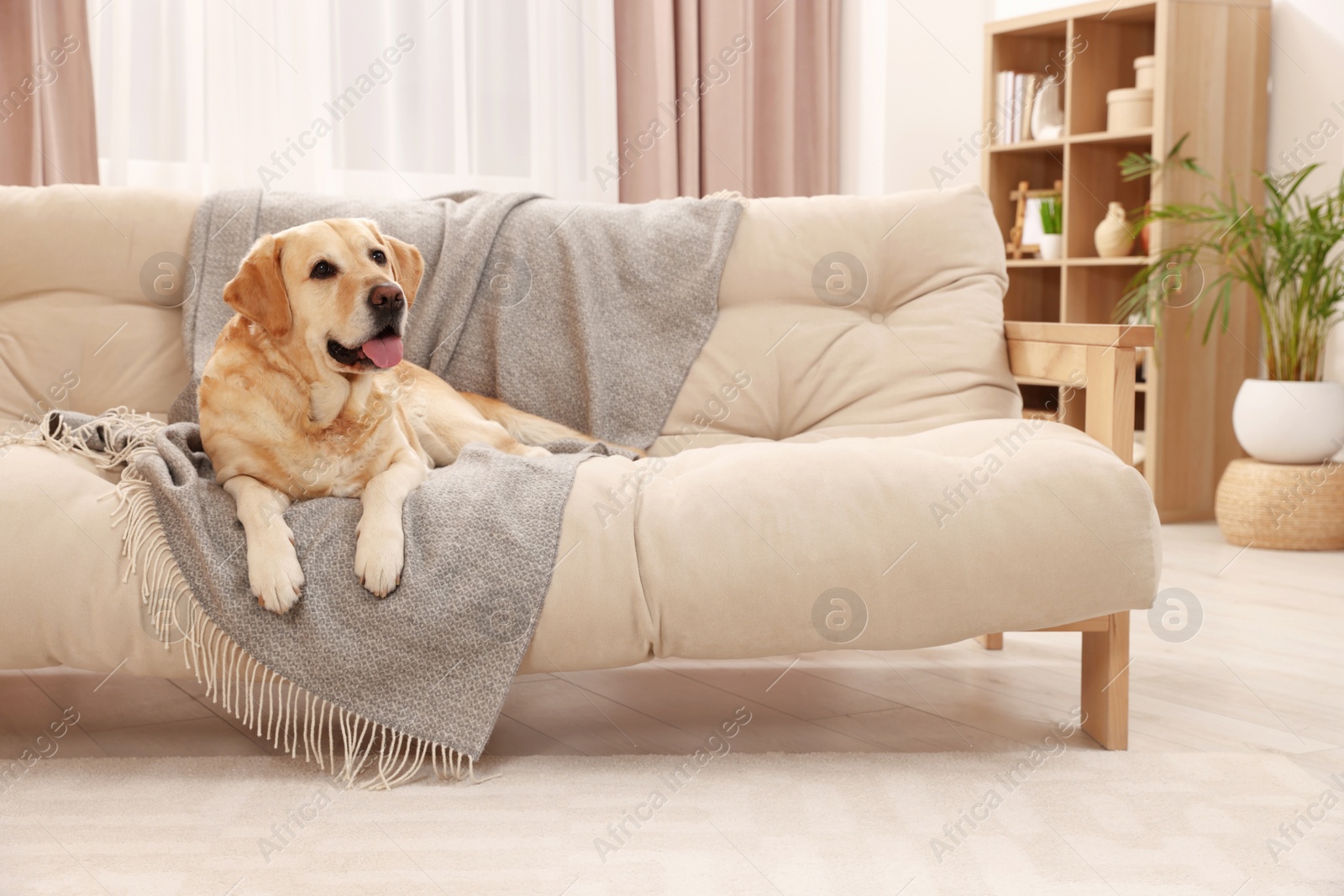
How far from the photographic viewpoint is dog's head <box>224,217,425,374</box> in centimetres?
164

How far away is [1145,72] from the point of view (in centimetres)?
366

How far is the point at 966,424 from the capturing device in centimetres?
195

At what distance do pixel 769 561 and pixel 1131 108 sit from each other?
9.27 feet

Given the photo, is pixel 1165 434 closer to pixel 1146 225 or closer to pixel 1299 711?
pixel 1146 225

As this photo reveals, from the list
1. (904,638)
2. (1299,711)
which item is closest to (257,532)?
(904,638)

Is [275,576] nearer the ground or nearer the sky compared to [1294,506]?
nearer the sky

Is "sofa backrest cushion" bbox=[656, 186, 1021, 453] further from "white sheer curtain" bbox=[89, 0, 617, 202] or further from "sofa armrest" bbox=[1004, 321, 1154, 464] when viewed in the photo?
"white sheer curtain" bbox=[89, 0, 617, 202]

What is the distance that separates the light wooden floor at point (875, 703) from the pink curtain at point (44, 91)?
163 centimetres

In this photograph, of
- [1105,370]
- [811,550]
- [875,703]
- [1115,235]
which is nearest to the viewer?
[811,550]

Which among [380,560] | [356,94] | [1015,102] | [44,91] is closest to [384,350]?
[380,560]

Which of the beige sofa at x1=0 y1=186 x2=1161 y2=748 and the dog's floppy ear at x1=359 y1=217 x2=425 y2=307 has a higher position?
the dog's floppy ear at x1=359 y1=217 x2=425 y2=307

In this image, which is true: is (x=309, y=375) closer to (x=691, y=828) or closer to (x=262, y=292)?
(x=262, y=292)

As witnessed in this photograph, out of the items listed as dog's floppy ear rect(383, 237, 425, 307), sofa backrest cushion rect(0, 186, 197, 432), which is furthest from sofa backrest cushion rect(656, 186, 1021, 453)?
sofa backrest cushion rect(0, 186, 197, 432)

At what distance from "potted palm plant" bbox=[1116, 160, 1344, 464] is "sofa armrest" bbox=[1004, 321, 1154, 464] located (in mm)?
1578
